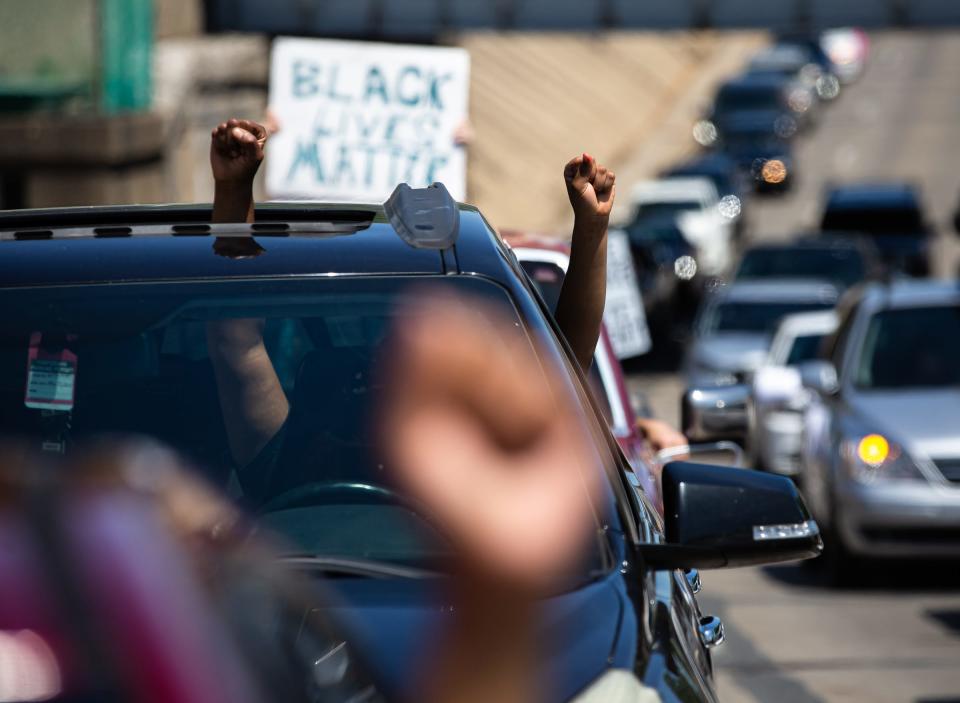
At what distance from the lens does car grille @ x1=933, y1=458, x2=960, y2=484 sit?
10.8 metres

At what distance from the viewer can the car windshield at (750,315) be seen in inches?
821

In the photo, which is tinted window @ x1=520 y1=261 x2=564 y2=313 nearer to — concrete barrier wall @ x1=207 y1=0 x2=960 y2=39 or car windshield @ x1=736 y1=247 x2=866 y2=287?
car windshield @ x1=736 y1=247 x2=866 y2=287

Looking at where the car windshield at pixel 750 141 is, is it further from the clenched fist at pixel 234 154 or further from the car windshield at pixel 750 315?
the clenched fist at pixel 234 154

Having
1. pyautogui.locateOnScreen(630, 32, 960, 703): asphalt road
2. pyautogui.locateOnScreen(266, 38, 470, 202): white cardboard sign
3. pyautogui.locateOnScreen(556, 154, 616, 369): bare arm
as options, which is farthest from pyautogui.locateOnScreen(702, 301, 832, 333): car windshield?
pyautogui.locateOnScreen(556, 154, 616, 369): bare arm

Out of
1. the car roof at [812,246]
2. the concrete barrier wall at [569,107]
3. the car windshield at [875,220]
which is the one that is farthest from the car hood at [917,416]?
the concrete barrier wall at [569,107]

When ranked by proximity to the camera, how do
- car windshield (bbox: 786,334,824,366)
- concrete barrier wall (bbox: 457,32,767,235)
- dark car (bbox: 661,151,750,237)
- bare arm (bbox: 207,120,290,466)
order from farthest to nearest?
concrete barrier wall (bbox: 457,32,767,235)
dark car (bbox: 661,151,750,237)
car windshield (bbox: 786,334,824,366)
bare arm (bbox: 207,120,290,466)

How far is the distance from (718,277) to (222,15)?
11.0 m

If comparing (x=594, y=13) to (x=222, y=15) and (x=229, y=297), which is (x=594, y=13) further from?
(x=229, y=297)

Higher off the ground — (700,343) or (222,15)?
(222,15)

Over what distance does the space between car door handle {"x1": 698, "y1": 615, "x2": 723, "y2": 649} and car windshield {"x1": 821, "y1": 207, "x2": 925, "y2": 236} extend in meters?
28.8

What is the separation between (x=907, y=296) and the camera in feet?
40.4

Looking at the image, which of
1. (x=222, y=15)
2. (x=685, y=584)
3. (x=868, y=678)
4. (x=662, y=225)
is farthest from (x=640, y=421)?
(x=662, y=225)

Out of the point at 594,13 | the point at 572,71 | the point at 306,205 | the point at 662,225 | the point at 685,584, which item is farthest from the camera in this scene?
the point at 572,71

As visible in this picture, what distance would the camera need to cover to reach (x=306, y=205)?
13.7 ft
